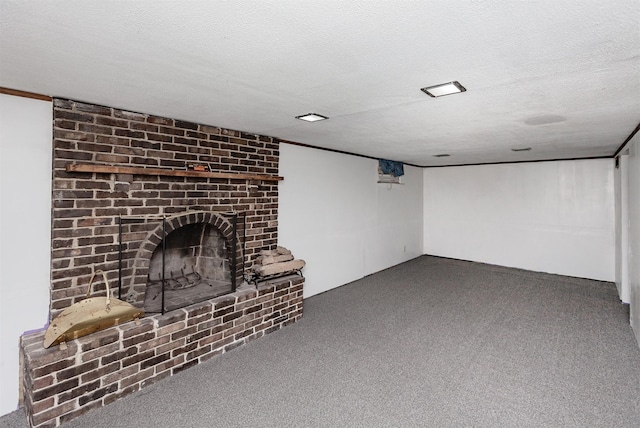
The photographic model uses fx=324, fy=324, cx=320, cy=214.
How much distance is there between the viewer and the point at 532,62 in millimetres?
1702

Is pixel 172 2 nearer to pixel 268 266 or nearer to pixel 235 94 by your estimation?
pixel 235 94

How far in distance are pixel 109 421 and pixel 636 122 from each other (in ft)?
16.1

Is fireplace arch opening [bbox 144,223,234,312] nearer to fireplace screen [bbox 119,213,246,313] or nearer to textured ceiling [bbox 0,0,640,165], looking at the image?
fireplace screen [bbox 119,213,246,313]

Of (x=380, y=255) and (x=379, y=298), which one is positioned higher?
(x=380, y=255)

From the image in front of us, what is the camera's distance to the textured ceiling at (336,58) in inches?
49.4

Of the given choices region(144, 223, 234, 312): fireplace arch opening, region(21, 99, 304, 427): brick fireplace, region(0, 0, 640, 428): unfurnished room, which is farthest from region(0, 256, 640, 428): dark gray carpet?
region(144, 223, 234, 312): fireplace arch opening

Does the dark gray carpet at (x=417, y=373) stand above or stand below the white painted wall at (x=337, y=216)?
below

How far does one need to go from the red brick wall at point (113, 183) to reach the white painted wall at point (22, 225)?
0.27 feet

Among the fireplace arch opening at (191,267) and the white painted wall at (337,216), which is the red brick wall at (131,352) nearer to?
the fireplace arch opening at (191,267)

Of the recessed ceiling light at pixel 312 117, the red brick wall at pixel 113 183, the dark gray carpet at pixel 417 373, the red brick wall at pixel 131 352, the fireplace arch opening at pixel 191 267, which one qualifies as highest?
the recessed ceiling light at pixel 312 117

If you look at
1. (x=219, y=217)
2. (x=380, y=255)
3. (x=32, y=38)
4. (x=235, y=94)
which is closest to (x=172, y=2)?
(x=32, y=38)

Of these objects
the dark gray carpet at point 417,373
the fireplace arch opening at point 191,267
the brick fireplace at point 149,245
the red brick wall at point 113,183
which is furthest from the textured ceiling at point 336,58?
the dark gray carpet at point 417,373

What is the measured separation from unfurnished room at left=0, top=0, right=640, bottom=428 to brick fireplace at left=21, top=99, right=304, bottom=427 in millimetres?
17

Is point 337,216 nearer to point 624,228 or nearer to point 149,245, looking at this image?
point 149,245
